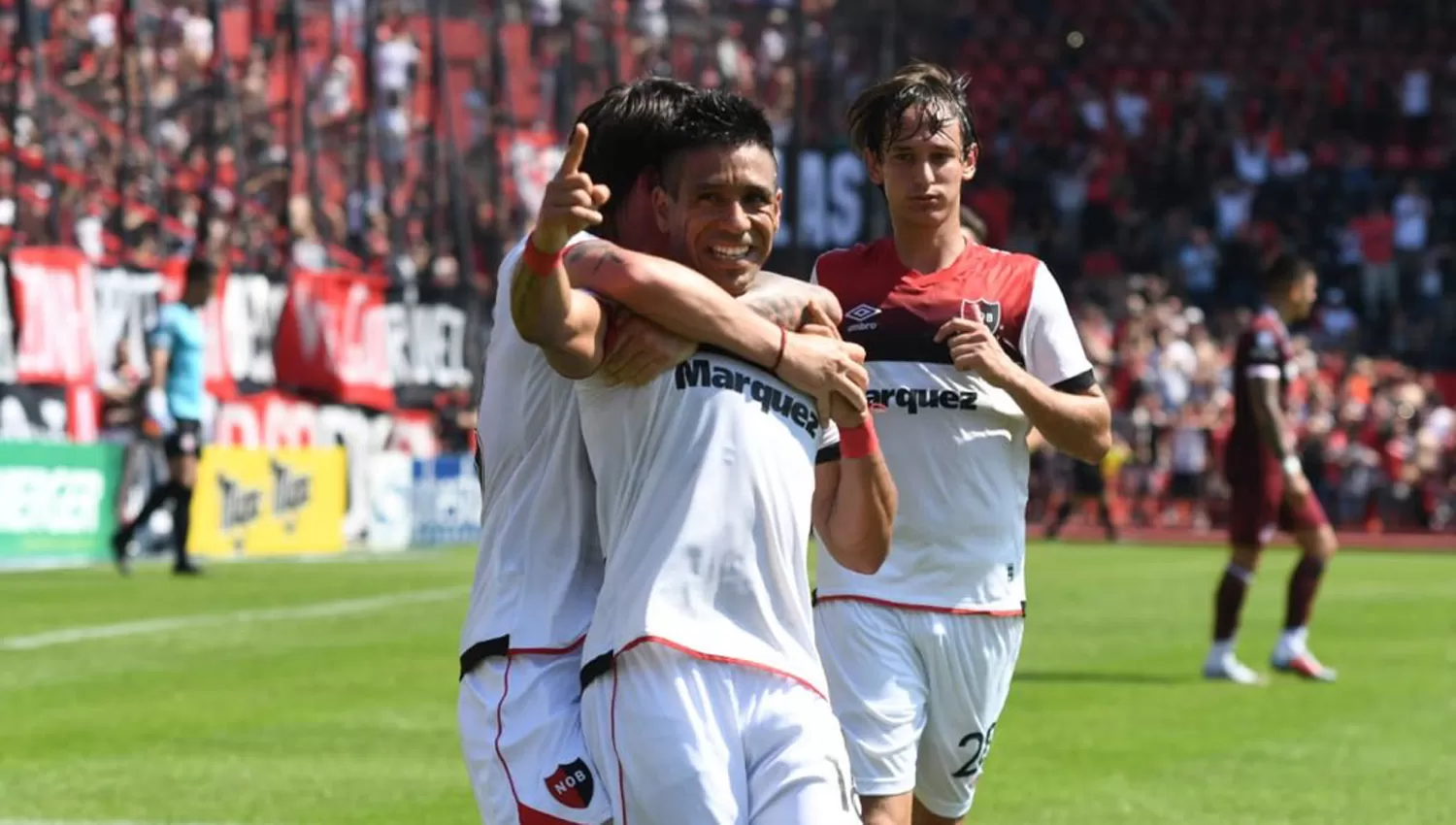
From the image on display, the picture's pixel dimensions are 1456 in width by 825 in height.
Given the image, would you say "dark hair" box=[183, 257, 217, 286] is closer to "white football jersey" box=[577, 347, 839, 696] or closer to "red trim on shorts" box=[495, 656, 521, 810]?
"red trim on shorts" box=[495, 656, 521, 810]

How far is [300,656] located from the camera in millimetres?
14289

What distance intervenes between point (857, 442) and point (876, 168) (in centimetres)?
209

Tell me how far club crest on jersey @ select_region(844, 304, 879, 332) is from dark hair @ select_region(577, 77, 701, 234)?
2203 mm

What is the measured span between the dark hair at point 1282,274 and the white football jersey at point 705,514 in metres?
10.3

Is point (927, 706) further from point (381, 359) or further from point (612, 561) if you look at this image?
point (381, 359)

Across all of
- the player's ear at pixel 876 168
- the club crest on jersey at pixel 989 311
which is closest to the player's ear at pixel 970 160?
the player's ear at pixel 876 168

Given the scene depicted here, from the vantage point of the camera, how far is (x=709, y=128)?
4316 millimetres

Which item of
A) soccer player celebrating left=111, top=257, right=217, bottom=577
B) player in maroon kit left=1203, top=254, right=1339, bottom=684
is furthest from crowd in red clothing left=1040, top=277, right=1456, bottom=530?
player in maroon kit left=1203, top=254, right=1339, bottom=684

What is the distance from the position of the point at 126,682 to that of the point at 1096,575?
12.9 meters

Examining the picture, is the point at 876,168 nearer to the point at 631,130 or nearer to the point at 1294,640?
the point at 631,130

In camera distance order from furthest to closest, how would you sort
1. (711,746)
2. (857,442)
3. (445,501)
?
(445,501), (857,442), (711,746)

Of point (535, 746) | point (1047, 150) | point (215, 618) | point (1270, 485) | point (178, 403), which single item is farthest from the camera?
point (1047, 150)

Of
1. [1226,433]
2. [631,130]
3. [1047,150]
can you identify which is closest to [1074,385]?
[631,130]

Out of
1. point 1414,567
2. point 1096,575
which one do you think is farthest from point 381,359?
point 1414,567
